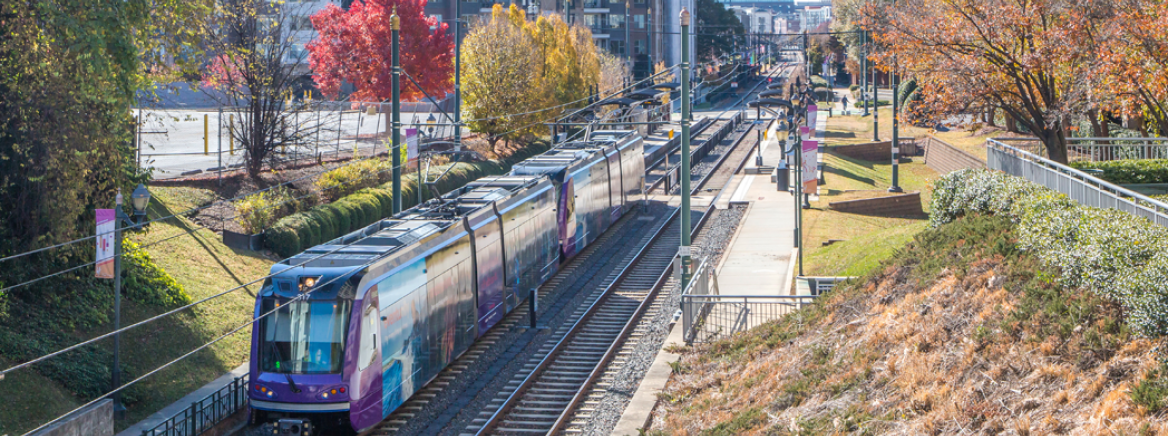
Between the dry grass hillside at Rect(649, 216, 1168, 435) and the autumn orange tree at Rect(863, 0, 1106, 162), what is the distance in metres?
7.84

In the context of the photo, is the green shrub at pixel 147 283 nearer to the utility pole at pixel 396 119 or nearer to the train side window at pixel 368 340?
the utility pole at pixel 396 119

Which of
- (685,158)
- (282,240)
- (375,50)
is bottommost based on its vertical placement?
(282,240)

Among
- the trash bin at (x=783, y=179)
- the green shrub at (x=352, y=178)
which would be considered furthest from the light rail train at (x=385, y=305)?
the trash bin at (x=783, y=179)

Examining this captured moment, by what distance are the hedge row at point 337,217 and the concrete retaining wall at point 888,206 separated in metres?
14.3

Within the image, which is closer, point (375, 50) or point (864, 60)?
point (375, 50)

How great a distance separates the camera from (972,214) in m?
18.1

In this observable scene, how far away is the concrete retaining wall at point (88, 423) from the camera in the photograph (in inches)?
532

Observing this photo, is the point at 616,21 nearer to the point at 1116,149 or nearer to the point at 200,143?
the point at 200,143

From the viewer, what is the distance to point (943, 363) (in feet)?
39.6

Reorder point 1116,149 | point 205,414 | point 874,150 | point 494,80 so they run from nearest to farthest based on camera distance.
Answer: point 205,414, point 1116,149, point 494,80, point 874,150

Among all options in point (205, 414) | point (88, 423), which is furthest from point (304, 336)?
point (88, 423)

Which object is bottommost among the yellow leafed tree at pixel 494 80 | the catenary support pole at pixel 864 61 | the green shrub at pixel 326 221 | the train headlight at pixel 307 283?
the train headlight at pixel 307 283

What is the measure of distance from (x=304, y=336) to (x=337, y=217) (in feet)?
46.7

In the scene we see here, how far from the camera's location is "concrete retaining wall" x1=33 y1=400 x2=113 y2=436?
13.5 m
